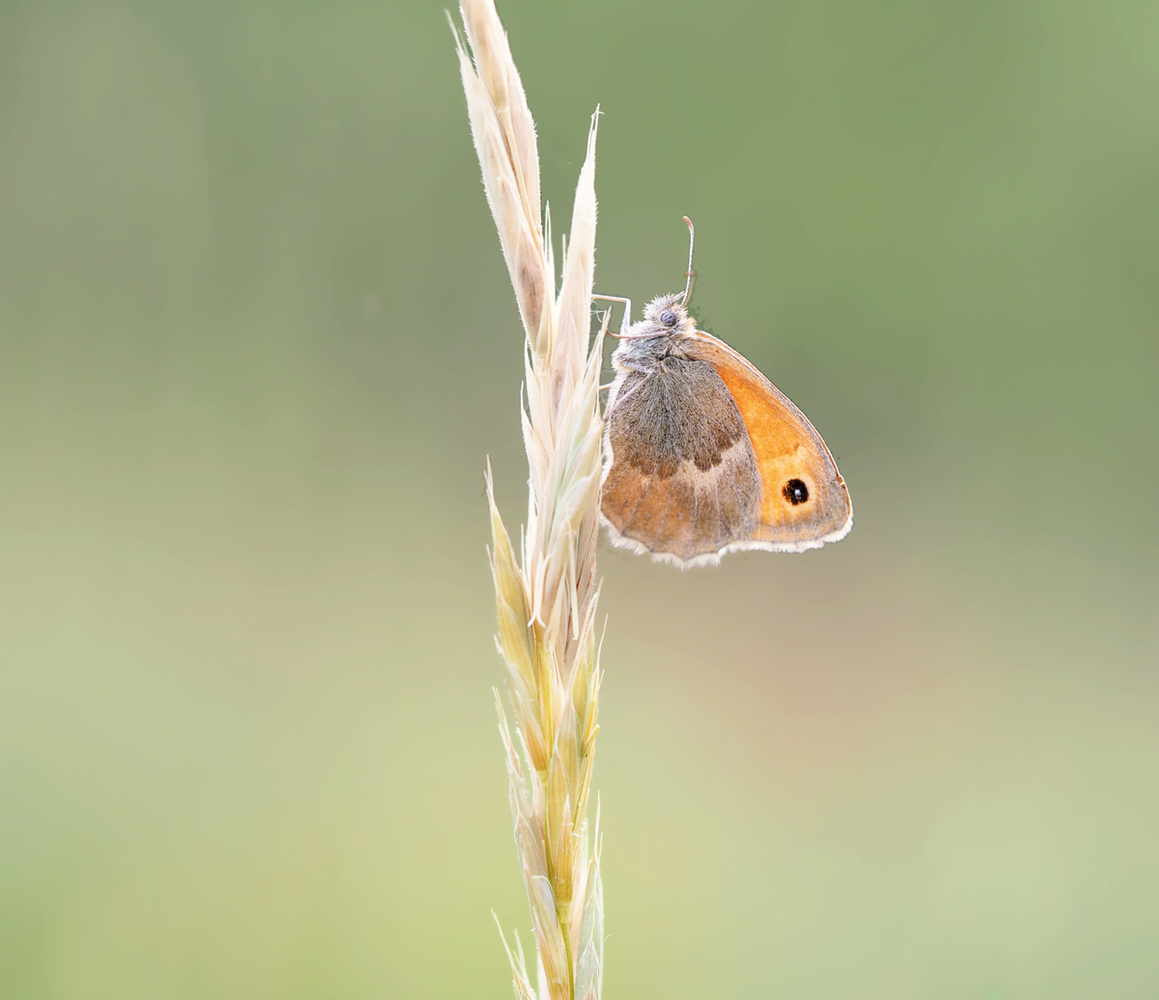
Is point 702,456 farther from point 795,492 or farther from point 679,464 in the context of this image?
point 795,492

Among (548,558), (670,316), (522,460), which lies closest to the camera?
(548,558)

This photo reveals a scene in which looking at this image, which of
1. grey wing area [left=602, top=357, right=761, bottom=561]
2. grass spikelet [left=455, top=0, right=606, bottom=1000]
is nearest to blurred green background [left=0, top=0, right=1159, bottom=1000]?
grey wing area [left=602, top=357, right=761, bottom=561]

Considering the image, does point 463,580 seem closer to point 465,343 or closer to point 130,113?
point 465,343

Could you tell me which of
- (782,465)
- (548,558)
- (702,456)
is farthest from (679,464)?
(548,558)

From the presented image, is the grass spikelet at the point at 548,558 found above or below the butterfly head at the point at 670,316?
below

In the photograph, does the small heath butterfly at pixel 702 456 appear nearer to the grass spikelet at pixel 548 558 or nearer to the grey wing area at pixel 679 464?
the grey wing area at pixel 679 464

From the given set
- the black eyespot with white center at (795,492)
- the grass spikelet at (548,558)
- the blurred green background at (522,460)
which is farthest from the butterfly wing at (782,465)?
the blurred green background at (522,460)
